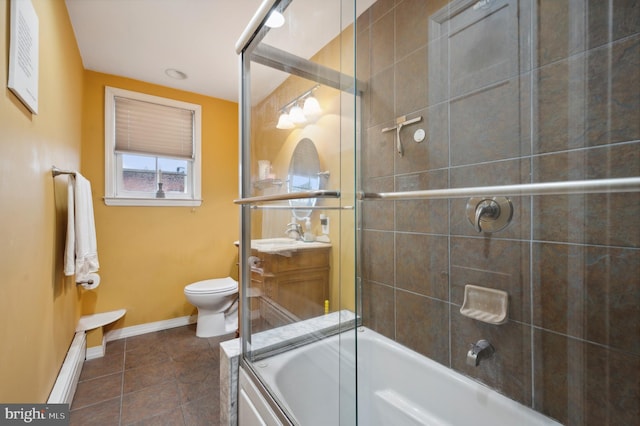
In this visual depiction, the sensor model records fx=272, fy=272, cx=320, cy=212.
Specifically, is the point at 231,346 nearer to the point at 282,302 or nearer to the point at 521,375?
the point at 282,302

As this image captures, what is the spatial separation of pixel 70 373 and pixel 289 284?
1507 millimetres

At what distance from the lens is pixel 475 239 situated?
1.22 m

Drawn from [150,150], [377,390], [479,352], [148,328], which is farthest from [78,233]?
[479,352]

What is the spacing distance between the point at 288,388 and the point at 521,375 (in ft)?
3.09

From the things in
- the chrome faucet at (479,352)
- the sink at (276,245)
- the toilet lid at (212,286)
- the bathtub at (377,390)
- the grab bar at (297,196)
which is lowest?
the bathtub at (377,390)

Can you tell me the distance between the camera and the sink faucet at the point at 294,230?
4.46 ft

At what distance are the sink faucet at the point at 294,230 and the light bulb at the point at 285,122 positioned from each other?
50cm

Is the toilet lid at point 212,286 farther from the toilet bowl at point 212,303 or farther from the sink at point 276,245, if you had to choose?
the sink at point 276,245

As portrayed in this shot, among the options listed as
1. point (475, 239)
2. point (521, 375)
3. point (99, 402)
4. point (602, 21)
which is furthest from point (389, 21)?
point (99, 402)

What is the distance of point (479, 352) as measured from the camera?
113cm

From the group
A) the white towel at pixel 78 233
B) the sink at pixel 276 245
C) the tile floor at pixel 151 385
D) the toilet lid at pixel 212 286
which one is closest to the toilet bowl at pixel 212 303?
the toilet lid at pixel 212 286

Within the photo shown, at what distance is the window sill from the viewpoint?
2.56 meters

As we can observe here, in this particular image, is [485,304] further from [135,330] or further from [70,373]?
[135,330]

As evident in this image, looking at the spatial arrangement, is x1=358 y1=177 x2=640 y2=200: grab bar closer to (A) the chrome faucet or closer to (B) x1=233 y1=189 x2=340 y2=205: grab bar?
(B) x1=233 y1=189 x2=340 y2=205: grab bar
